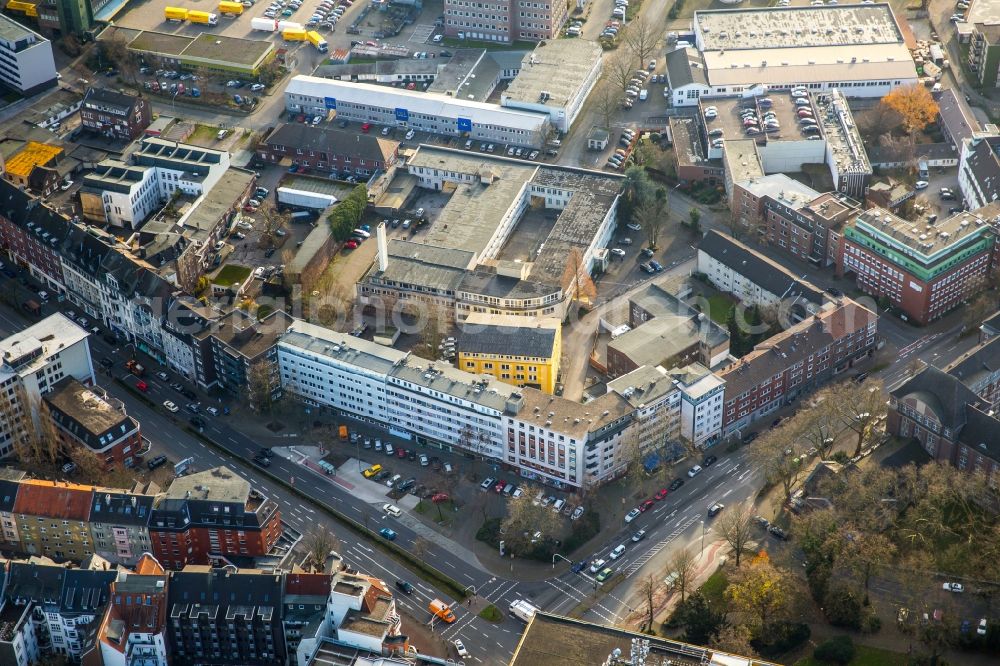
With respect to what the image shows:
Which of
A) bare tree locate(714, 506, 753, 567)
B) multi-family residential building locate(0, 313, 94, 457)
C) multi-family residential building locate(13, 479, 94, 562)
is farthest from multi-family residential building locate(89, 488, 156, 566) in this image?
bare tree locate(714, 506, 753, 567)

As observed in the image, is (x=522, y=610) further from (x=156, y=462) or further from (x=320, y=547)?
(x=156, y=462)

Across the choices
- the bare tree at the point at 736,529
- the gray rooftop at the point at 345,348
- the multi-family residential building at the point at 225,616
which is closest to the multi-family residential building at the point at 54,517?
the multi-family residential building at the point at 225,616

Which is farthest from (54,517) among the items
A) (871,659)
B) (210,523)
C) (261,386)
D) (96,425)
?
(871,659)

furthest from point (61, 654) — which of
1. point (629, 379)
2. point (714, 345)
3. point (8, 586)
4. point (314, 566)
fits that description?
point (714, 345)

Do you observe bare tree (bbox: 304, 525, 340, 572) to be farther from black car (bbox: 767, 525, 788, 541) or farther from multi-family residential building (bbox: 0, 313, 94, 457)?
black car (bbox: 767, 525, 788, 541)

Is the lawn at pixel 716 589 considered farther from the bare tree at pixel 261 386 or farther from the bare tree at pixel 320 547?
the bare tree at pixel 261 386

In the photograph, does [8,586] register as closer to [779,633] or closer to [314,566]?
[314,566]

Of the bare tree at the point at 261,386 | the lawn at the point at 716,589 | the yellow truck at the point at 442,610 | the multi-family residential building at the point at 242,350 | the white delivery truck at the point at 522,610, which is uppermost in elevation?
the multi-family residential building at the point at 242,350
